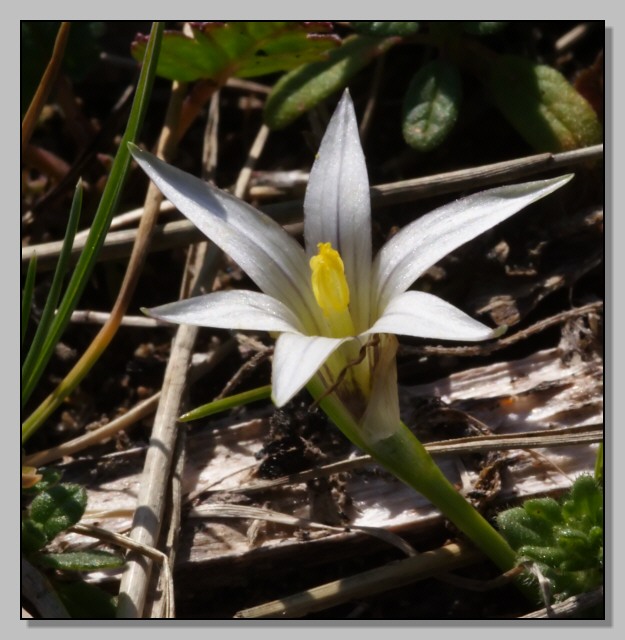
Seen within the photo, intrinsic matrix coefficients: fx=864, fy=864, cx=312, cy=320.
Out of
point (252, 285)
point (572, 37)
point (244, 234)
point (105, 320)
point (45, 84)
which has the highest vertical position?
point (572, 37)

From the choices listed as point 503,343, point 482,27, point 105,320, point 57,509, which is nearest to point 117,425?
point 105,320

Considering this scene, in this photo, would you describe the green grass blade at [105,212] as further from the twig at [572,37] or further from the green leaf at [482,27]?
the twig at [572,37]

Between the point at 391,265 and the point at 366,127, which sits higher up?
the point at 366,127

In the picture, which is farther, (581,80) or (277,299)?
(581,80)

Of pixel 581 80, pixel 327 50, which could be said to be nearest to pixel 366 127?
pixel 327 50

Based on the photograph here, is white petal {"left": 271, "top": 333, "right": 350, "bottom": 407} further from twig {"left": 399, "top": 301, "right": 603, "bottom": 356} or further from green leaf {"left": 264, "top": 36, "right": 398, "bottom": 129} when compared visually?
green leaf {"left": 264, "top": 36, "right": 398, "bottom": 129}

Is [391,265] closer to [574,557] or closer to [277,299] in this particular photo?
[277,299]

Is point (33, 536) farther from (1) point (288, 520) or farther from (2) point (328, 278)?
(2) point (328, 278)
